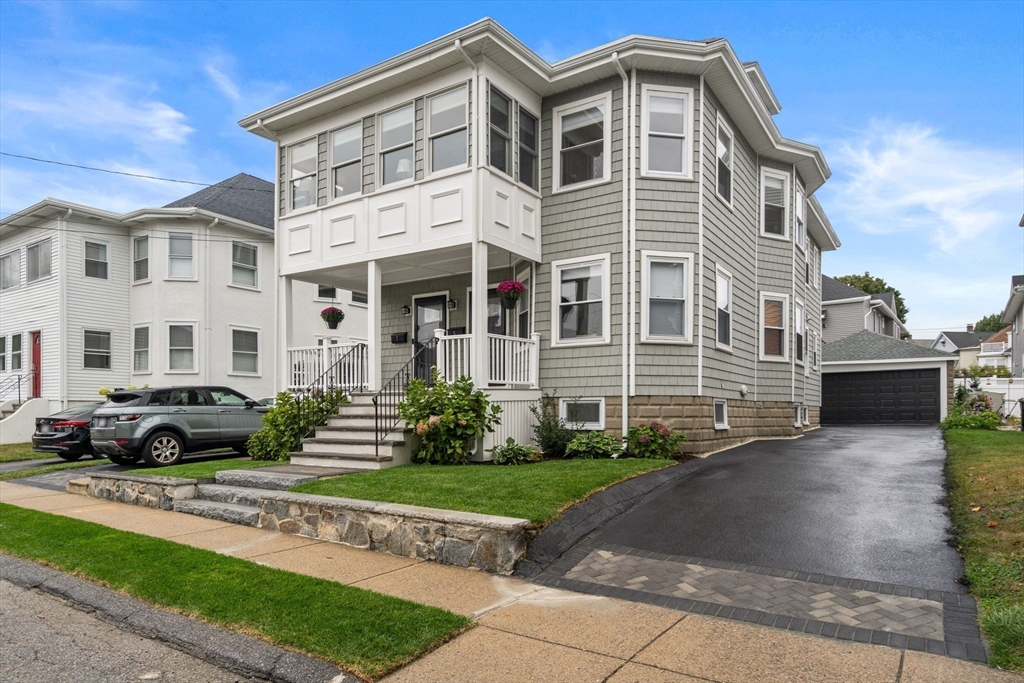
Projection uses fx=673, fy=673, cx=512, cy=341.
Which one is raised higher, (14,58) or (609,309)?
(14,58)

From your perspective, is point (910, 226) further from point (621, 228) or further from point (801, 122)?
point (621, 228)

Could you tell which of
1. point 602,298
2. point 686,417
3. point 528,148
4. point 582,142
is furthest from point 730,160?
point 686,417

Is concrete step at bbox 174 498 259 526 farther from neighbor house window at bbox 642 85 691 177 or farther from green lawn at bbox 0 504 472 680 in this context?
neighbor house window at bbox 642 85 691 177

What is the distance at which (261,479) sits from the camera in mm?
8859

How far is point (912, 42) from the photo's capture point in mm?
13383

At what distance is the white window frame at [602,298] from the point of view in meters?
11.6

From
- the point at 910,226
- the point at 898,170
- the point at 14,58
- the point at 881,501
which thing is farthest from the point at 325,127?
the point at 910,226

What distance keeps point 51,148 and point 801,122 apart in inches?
882

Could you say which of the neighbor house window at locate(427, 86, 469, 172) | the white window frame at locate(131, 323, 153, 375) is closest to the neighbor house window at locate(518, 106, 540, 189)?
the neighbor house window at locate(427, 86, 469, 172)

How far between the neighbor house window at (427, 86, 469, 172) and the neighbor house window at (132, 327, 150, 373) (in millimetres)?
13969

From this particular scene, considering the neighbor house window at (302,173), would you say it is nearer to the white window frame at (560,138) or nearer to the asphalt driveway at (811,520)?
the white window frame at (560,138)

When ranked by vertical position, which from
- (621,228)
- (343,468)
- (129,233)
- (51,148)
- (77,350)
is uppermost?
(51,148)

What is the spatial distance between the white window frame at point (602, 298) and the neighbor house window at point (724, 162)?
2.98 m

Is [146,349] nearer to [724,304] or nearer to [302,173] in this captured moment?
[302,173]
